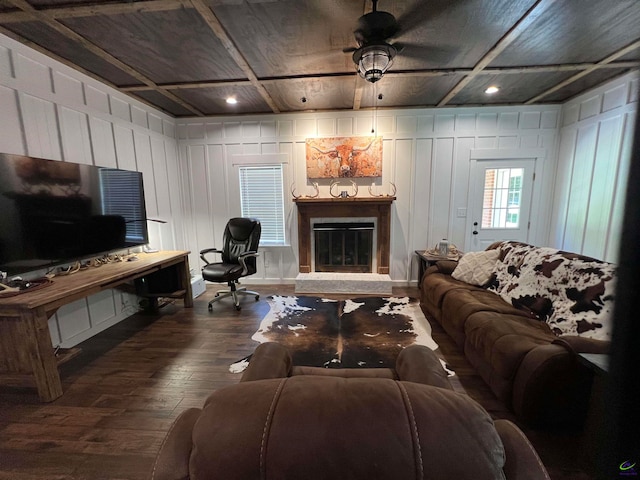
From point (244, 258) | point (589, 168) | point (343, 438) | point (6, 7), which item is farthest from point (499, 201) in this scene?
point (6, 7)

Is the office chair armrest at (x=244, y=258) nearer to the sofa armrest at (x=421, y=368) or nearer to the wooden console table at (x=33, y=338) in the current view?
the wooden console table at (x=33, y=338)

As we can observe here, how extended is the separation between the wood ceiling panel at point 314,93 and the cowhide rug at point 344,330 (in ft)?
8.35

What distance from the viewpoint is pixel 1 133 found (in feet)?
6.87

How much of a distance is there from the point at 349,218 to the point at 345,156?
2.90 ft

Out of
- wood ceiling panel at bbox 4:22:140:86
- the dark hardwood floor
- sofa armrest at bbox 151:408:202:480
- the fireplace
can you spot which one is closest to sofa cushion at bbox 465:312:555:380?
the dark hardwood floor

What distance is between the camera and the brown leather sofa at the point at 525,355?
1.50 metres

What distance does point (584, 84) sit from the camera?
10.5ft

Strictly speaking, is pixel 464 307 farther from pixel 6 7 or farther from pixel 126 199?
pixel 6 7

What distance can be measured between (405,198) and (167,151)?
3.48 m

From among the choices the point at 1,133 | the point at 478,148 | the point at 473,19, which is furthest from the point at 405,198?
the point at 1,133

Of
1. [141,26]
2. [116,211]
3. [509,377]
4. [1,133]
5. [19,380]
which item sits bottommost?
[19,380]

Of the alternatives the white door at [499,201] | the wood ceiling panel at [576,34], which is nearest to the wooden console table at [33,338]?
the wood ceiling panel at [576,34]

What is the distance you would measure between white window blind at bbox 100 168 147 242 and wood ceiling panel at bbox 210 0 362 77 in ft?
5.97

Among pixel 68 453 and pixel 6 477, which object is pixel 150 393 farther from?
pixel 6 477
